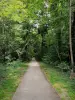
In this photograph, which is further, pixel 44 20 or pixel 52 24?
pixel 44 20

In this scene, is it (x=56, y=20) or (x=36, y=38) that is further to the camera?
(x=36, y=38)

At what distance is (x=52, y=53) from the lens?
24.4 metres

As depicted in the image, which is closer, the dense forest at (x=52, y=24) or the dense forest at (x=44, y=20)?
the dense forest at (x=44, y=20)

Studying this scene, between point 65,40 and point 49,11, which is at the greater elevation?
point 49,11

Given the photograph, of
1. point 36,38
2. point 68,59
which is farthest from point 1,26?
point 36,38

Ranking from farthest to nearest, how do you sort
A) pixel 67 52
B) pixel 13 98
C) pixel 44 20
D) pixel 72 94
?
pixel 44 20 < pixel 67 52 < pixel 72 94 < pixel 13 98

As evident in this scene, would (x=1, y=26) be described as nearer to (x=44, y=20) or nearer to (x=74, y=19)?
(x=74, y=19)

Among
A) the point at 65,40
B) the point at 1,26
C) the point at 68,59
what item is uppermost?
the point at 1,26

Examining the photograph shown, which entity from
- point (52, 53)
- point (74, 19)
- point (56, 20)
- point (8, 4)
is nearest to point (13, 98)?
point (8, 4)

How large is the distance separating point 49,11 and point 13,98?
16448mm

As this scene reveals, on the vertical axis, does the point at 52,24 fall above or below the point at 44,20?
below

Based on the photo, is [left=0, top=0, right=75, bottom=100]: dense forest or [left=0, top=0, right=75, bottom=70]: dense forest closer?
[left=0, top=0, right=75, bottom=70]: dense forest

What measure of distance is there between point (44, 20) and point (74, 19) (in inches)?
287

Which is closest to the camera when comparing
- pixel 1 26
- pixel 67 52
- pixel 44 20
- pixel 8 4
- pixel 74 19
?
pixel 8 4
